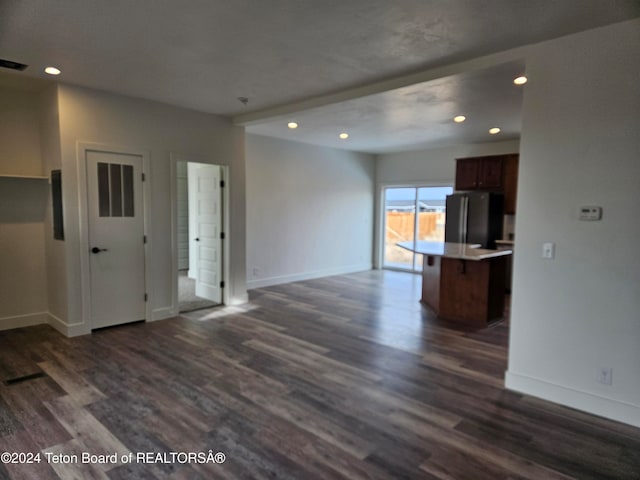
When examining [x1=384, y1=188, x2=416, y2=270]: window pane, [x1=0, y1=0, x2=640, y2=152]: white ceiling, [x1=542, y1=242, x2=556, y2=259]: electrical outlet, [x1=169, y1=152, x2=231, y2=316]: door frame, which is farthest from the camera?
[x1=384, y1=188, x2=416, y2=270]: window pane

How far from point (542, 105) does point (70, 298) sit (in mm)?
5026

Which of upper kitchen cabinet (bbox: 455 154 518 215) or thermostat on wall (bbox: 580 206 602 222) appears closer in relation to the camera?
thermostat on wall (bbox: 580 206 602 222)

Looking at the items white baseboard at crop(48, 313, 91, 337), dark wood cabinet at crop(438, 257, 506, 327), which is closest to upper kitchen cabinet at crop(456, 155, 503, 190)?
dark wood cabinet at crop(438, 257, 506, 327)

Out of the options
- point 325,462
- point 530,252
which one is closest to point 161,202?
point 325,462

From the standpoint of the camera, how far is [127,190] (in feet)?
15.3

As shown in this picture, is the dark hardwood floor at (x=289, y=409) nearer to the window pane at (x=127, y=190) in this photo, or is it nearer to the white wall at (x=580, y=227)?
the white wall at (x=580, y=227)

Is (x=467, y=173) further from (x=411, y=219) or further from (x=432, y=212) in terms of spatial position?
(x=411, y=219)

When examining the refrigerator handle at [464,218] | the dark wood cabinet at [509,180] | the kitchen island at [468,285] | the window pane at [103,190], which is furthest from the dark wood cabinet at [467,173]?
the window pane at [103,190]

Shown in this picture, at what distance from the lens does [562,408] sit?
2908 millimetres

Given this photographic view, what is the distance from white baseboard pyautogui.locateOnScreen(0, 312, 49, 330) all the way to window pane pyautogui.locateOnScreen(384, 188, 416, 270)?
6.86m

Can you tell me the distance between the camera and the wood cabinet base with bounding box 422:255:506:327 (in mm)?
4957

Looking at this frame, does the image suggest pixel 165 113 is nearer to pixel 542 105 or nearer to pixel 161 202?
pixel 161 202

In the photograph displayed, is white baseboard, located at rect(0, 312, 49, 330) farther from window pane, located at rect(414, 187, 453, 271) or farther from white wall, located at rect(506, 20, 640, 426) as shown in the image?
window pane, located at rect(414, 187, 453, 271)

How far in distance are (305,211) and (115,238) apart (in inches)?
155
